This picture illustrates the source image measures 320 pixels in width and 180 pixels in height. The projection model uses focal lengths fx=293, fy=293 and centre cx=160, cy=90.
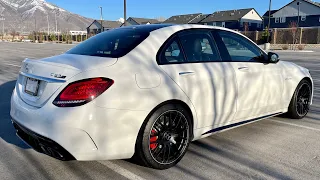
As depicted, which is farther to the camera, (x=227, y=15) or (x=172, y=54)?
(x=227, y=15)

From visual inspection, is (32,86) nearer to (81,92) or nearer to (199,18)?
(81,92)

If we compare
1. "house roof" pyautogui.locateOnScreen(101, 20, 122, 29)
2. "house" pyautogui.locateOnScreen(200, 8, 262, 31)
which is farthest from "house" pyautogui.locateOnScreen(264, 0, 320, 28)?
"house roof" pyautogui.locateOnScreen(101, 20, 122, 29)

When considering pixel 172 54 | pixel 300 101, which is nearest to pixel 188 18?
pixel 300 101

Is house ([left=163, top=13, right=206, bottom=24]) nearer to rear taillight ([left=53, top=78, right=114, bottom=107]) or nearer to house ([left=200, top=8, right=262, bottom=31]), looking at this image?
house ([left=200, top=8, right=262, bottom=31])

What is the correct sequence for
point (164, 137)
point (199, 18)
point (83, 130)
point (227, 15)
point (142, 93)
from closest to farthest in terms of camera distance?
point (83, 130), point (142, 93), point (164, 137), point (227, 15), point (199, 18)

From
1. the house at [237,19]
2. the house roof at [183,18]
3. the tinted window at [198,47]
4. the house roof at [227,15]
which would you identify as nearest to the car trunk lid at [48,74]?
the tinted window at [198,47]

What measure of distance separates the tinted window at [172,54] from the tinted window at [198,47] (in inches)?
4.1

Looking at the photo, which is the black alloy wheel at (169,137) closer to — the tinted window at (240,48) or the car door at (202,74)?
the car door at (202,74)

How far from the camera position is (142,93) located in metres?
2.88

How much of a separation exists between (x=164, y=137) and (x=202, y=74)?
34.1 inches

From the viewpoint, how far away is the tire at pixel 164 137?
9.82 ft

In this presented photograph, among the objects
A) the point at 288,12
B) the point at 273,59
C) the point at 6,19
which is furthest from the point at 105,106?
the point at 6,19

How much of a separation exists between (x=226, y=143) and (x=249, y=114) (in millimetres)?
522

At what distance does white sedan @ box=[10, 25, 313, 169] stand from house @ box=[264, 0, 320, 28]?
58332mm
